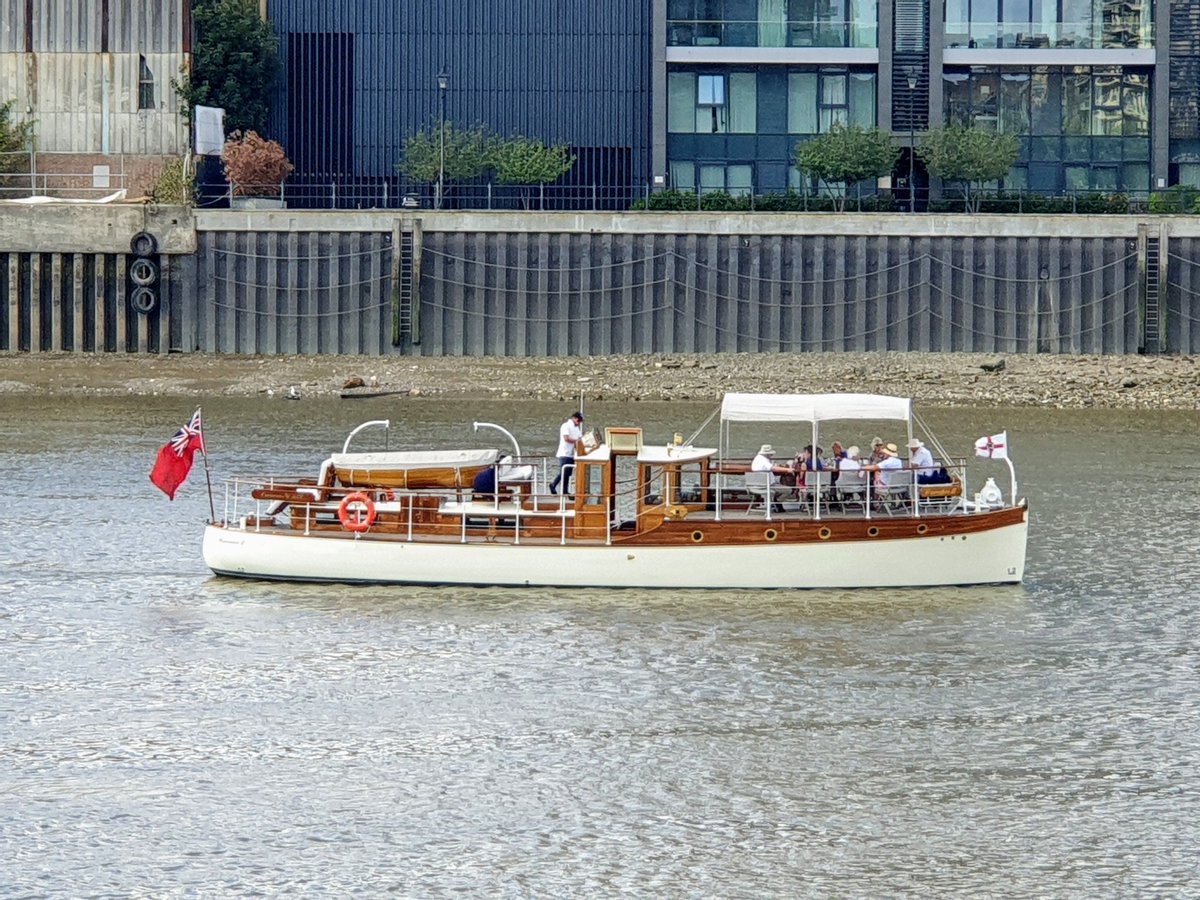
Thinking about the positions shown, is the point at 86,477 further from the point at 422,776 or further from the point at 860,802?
the point at 860,802

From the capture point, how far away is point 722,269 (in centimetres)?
5312

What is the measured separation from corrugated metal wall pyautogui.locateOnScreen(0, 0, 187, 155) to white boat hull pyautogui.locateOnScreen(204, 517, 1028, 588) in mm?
35325

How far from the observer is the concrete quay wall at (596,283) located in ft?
173

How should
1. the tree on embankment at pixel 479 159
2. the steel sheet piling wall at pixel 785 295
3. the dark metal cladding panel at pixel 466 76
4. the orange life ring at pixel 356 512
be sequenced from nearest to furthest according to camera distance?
the orange life ring at pixel 356 512, the steel sheet piling wall at pixel 785 295, the tree on embankment at pixel 479 159, the dark metal cladding panel at pixel 466 76

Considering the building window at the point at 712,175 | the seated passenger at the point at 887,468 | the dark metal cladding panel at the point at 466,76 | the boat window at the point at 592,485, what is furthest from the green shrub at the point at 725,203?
the boat window at the point at 592,485

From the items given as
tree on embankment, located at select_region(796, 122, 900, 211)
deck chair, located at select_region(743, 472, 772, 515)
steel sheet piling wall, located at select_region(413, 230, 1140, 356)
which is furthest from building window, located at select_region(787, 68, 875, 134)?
deck chair, located at select_region(743, 472, 772, 515)

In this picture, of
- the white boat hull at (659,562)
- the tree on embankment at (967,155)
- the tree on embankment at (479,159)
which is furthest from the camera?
the tree on embankment at (479,159)

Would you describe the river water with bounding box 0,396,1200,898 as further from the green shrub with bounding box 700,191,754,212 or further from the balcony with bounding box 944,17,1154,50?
the balcony with bounding box 944,17,1154,50

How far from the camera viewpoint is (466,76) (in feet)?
204

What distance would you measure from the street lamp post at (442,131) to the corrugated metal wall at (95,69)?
25.3 feet

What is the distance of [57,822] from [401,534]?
32.8 ft

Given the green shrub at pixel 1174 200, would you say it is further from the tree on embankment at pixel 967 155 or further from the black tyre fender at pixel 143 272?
the black tyre fender at pixel 143 272

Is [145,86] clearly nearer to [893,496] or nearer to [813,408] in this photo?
[813,408]

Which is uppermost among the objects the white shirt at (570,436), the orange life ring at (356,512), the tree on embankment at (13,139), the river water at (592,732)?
the tree on embankment at (13,139)
